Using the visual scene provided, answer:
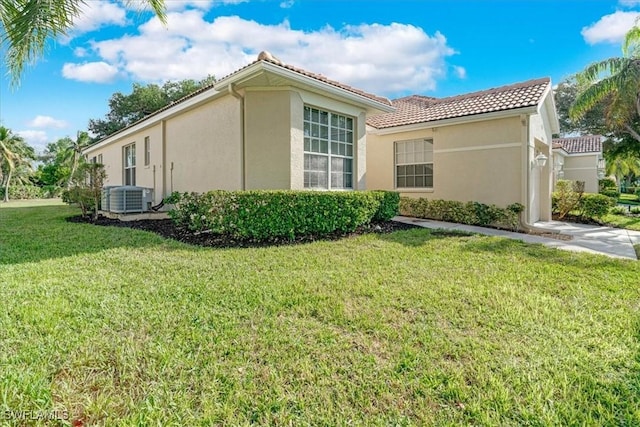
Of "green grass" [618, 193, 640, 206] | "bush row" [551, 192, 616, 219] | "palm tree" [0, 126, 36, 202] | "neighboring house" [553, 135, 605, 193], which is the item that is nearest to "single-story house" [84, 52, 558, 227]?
"bush row" [551, 192, 616, 219]

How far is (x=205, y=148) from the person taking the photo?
10.9m

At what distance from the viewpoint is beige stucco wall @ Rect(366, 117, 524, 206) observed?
37.2 ft

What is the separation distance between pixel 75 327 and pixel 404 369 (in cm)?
321

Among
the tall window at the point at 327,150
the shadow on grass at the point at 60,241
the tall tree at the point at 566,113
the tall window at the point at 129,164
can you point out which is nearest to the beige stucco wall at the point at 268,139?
the tall window at the point at 327,150

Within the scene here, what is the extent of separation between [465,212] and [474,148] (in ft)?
7.94

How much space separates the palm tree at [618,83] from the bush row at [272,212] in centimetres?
1142

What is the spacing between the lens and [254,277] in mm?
5129

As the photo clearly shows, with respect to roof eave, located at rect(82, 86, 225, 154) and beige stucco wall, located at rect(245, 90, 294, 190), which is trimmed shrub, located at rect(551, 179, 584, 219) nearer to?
beige stucco wall, located at rect(245, 90, 294, 190)

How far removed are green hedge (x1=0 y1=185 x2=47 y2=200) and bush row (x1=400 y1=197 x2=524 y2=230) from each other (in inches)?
1617

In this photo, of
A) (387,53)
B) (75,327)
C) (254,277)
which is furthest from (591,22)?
(75,327)

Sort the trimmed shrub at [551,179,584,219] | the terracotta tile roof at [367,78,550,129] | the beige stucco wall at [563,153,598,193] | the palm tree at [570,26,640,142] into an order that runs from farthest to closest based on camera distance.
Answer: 1. the beige stucco wall at [563,153,598,193]
2. the trimmed shrub at [551,179,584,219]
3. the palm tree at [570,26,640,142]
4. the terracotta tile roof at [367,78,550,129]

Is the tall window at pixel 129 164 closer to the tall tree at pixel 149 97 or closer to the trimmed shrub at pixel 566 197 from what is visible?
the trimmed shrub at pixel 566 197

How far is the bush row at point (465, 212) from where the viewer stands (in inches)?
433

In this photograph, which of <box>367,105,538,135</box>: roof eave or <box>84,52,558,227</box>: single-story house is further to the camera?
<box>367,105,538,135</box>: roof eave
